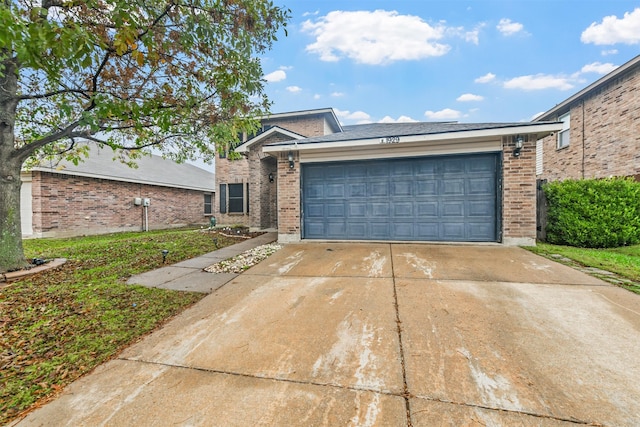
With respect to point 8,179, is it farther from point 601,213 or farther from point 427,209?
point 601,213

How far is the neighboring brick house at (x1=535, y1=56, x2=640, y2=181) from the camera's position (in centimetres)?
955

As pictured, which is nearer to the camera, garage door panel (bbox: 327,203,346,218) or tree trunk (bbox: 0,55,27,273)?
tree trunk (bbox: 0,55,27,273)

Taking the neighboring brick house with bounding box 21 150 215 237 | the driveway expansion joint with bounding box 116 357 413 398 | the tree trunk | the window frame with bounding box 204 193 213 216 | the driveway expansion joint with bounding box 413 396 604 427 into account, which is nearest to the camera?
the driveway expansion joint with bounding box 413 396 604 427

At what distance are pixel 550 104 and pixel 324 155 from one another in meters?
14.7

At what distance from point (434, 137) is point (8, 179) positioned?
9.18 m

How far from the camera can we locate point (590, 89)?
36.2 feet

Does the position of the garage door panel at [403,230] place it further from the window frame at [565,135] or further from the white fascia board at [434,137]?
the window frame at [565,135]

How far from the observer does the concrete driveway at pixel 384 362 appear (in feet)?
5.55

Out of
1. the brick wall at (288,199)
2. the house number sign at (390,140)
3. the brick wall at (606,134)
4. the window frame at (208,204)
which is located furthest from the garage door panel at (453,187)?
the window frame at (208,204)

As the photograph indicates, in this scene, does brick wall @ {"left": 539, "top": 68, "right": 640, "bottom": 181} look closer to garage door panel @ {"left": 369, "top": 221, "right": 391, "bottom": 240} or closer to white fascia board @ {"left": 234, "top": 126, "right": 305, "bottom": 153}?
garage door panel @ {"left": 369, "top": 221, "right": 391, "bottom": 240}

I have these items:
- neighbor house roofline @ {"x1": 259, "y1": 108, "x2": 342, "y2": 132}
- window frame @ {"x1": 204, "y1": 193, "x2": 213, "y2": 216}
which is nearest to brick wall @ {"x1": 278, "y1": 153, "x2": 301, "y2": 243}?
neighbor house roofline @ {"x1": 259, "y1": 108, "x2": 342, "y2": 132}

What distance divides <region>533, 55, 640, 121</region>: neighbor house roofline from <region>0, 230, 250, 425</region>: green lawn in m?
15.4

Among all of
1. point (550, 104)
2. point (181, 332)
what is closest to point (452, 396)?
point (181, 332)

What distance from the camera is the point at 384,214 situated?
7.64 meters
